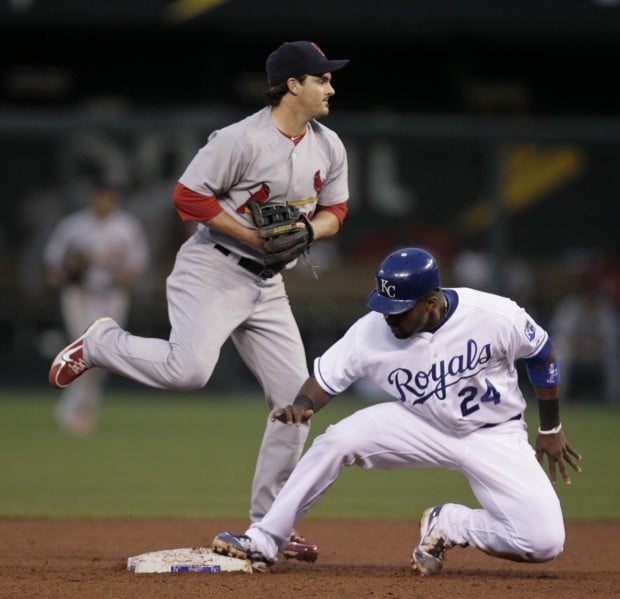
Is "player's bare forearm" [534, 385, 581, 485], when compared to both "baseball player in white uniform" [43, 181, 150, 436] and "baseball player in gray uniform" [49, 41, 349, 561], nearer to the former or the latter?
"baseball player in gray uniform" [49, 41, 349, 561]

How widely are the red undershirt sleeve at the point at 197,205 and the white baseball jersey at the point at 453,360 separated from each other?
837 millimetres

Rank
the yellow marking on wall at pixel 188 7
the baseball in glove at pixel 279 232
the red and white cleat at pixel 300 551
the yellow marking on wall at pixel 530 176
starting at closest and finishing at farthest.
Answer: the red and white cleat at pixel 300 551 < the baseball in glove at pixel 279 232 < the yellow marking on wall at pixel 188 7 < the yellow marking on wall at pixel 530 176

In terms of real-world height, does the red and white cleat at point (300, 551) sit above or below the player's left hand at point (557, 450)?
below

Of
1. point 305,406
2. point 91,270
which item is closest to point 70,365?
point 305,406

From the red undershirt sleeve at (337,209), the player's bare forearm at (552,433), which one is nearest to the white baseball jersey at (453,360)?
the player's bare forearm at (552,433)

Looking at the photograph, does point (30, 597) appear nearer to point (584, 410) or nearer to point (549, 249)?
point (584, 410)

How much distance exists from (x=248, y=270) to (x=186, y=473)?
324 cm

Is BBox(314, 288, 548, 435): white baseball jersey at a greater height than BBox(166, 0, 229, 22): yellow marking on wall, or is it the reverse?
BBox(166, 0, 229, 22): yellow marking on wall

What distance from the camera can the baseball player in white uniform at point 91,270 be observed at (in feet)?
33.1

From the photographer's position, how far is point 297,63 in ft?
17.1

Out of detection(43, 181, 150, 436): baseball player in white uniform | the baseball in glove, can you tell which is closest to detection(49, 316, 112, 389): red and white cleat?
the baseball in glove

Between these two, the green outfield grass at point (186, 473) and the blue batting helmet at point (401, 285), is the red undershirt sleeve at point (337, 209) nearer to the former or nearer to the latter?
the blue batting helmet at point (401, 285)

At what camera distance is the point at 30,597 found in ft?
14.0

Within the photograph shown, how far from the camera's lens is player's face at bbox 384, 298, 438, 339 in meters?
4.52
